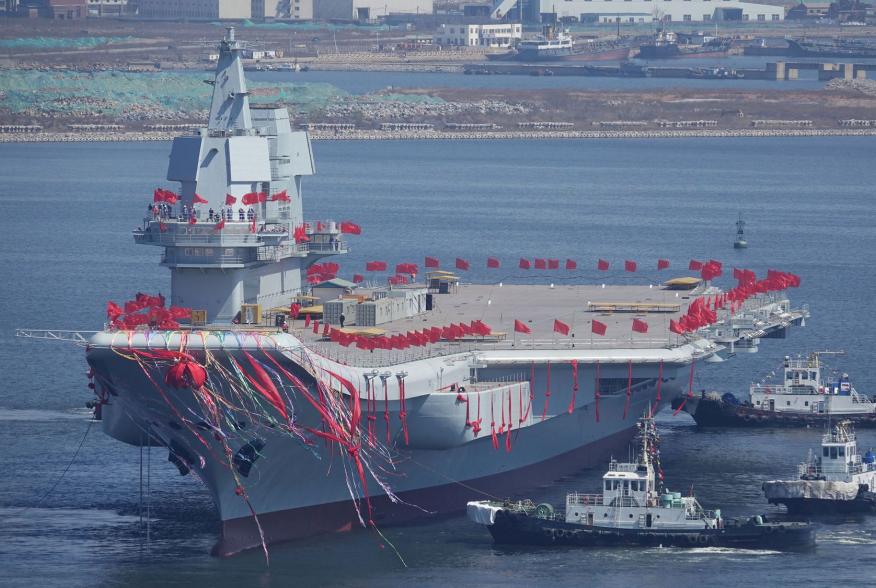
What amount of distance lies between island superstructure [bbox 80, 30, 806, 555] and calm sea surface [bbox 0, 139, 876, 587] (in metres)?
1.82

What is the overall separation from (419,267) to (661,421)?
3209 cm

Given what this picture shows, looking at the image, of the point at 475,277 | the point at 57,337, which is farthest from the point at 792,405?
the point at 475,277

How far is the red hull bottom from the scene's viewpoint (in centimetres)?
6456

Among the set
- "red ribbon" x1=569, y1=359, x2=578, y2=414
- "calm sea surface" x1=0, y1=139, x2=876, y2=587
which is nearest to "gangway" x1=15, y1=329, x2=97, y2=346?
"calm sea surface" x1=0, y1=139, x2=876, y2=587

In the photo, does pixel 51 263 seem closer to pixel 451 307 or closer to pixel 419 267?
pixel 419 267

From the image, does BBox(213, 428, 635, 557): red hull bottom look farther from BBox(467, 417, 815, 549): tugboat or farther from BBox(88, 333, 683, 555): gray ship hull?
BBox(467, 417, 815, 549): tugboat

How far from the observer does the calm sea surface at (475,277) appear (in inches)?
2466

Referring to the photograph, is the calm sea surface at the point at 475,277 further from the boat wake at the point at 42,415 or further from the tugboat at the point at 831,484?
the tugboat at the point at 831,484

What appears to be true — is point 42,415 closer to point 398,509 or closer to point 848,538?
point 398,509

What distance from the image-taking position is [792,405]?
83.7 m

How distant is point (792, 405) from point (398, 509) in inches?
843

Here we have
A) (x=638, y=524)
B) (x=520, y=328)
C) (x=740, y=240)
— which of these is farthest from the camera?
(x=740, y=240)

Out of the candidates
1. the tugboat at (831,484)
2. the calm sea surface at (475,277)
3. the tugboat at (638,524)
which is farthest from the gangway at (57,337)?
the tugboat at (831,484)

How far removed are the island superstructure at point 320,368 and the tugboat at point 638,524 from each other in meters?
4.58
